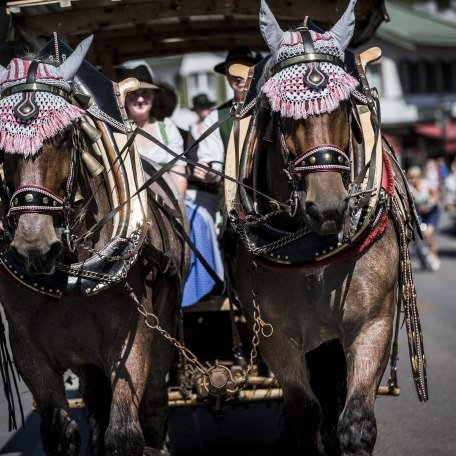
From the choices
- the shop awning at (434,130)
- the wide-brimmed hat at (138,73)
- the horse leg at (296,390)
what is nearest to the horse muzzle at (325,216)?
the horse leg at (296,390)

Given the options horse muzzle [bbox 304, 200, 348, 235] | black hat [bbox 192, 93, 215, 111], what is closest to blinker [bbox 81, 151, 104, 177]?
horse muzzle [bbox 304, 200, 348, 235]

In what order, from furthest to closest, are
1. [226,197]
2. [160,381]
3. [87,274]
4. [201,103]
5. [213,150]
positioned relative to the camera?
[201,103], [213,150], [160,381], [226,197], [87,274]

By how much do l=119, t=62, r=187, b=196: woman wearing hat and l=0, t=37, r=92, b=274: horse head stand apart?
6.39 ft

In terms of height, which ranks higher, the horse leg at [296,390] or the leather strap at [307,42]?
the leather strap at [307,42]

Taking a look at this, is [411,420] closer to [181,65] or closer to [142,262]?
[142,262]

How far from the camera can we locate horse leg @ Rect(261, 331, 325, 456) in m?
4.78

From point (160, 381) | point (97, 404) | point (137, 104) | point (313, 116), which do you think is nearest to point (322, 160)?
point (313, 116)

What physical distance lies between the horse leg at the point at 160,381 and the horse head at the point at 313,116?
1170 mm

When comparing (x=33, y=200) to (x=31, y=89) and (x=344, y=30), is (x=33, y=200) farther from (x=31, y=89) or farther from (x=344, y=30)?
(x=344, y=30)

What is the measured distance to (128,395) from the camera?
453cm

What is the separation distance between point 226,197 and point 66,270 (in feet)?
3.27

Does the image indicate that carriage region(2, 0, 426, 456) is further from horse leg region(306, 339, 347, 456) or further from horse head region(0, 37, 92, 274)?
horse leg region(306, 339, 347, 456)

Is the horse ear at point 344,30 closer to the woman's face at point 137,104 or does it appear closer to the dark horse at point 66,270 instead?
the dark horse at point 66,270

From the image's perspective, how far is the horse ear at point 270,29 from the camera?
438 centimetres
